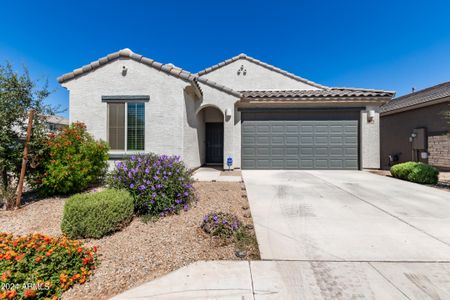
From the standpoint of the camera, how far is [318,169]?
32.9ft

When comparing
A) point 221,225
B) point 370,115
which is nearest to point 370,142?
point 370,115

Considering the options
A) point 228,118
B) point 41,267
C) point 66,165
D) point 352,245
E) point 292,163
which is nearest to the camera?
point 41,267

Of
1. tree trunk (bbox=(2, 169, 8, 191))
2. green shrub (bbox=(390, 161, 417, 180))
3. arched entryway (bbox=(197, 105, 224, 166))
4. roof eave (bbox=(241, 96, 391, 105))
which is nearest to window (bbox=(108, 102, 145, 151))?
tree trunk (bbox=(2, 169, 8, 191))

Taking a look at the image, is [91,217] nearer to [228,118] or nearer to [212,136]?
[228,118]

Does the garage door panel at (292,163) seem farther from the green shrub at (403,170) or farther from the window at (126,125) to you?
the window at (126,125)

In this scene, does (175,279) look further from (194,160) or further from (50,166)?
(194,160)

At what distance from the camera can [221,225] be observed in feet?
10.5

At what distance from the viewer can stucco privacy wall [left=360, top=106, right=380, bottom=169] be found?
977 cm

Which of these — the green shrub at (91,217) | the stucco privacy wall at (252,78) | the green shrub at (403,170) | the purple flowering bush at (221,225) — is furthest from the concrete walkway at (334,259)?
the stucco privacy wall at (252,78)

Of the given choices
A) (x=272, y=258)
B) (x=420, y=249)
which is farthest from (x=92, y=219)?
(x=420, y=249)

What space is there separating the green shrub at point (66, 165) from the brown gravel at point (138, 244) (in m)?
0.50

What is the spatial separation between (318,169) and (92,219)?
9770mm

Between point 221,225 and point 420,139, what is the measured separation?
14.8 meters

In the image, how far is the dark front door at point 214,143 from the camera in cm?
1164
